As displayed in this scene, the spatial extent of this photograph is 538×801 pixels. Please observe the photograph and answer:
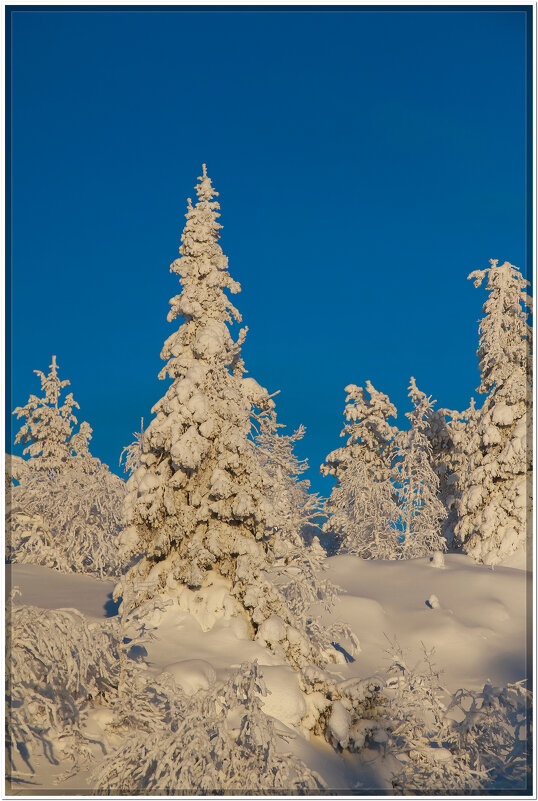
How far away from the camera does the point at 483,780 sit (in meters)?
12.5

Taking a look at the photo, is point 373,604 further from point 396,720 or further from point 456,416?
point 456,416

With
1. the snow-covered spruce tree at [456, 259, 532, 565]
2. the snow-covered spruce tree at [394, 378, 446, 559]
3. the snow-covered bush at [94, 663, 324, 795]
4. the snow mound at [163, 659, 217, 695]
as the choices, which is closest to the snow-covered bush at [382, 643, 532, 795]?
the snow-covered bush at [94, 663, 324, 795]

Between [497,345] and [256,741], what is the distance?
65.1 feet

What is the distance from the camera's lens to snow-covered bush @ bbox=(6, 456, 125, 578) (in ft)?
82.6

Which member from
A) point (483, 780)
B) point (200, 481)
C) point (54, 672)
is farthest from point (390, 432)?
point (54, 672)

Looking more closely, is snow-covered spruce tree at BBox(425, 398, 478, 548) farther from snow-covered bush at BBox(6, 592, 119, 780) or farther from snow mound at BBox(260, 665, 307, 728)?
snow-covered bush at BBox(6, 592, 119, 780)

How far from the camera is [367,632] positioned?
20750 mm

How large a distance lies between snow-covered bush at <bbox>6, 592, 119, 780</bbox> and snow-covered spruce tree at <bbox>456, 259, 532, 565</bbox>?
15993mm

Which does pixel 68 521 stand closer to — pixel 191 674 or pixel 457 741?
pixel 191 674

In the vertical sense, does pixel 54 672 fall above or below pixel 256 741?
above

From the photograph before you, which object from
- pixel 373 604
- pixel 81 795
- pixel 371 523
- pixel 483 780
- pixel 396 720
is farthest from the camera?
pixel 371 523

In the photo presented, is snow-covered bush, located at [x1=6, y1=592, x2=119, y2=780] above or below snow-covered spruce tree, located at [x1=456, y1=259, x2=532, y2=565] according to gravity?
below

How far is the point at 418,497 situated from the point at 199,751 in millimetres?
25236

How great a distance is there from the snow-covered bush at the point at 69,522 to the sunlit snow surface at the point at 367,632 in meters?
2.96
